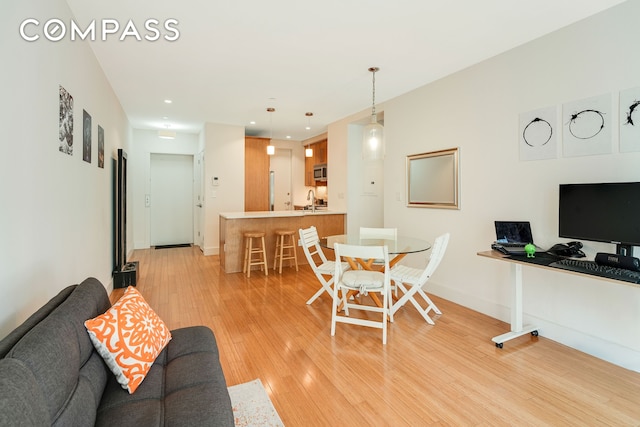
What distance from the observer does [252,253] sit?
5.29 metres

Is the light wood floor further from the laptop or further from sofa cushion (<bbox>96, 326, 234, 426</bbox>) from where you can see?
the laptop

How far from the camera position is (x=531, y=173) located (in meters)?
2.92

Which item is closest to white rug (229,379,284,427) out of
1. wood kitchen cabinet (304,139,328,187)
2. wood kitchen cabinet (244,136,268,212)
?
wood kitchen cabinet (244,136,268,212)

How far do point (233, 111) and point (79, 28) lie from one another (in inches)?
110

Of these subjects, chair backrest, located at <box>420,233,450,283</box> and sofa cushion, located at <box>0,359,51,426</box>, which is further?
chair backrest, located at <box>420,233,450,283</box>

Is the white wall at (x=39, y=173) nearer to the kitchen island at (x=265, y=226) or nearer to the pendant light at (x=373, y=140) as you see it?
the kitchen island at (x=265, y=226)

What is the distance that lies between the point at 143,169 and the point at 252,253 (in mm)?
3659

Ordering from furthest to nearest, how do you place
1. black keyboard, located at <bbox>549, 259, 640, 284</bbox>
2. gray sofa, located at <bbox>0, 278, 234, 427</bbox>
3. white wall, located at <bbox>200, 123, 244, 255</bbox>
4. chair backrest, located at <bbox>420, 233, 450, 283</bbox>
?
1. white wall, located at <bbox>200, 123, 244, 255</bbox>
2. chair backrest, located at <bbox>420, 233, 450, 283</bbox>
3. black keyboard, located at <bbox>549, 259, 640, 284</bbox>
4. gray sofa, located at <bbox>0, 278, 234, 427</bbox>

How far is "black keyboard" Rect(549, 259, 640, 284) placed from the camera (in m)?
1.96

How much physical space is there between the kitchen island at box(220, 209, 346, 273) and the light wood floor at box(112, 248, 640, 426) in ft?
4.92

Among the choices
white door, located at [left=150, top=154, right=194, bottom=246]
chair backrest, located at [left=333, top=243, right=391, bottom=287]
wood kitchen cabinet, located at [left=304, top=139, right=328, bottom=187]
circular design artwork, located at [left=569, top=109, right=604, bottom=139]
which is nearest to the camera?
circular design artwork, located at [left=569, top=109, right=604, bottom=139]

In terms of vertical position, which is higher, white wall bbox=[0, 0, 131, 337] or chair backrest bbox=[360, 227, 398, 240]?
white wall bbox=[0, 0, 131, 337]

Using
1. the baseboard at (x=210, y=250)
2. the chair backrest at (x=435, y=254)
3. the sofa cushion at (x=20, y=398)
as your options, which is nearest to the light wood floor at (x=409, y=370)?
the chair backrest at (x=435, y=254)

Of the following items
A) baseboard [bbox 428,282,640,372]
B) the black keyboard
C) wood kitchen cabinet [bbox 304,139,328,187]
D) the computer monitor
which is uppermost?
wood kitchen cabinet [bbox 304,139,328,187]
